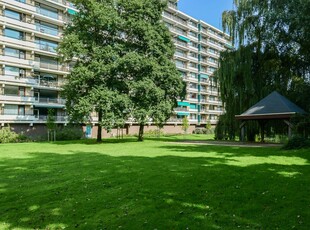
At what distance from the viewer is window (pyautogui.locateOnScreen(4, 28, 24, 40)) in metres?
41.7

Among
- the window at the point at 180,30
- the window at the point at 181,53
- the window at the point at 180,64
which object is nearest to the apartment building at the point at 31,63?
the window at the point at 180,64

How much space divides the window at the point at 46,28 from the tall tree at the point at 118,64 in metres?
15.2

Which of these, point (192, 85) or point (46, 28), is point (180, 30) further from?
point (46, 28)

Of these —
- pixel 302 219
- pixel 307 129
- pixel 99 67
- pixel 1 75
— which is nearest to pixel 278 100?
pixel 307 129

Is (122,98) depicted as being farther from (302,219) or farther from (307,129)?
(302,219)

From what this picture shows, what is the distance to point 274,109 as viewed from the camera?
81.3ft

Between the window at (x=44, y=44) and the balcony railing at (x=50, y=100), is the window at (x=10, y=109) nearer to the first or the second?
the balcony railing at (x=50, y=100)

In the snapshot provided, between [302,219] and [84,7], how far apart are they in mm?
32061

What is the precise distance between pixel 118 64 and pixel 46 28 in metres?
22.5

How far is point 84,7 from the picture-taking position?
3272 centimetres

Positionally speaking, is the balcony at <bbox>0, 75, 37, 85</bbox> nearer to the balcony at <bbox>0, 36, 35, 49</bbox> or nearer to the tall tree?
the balcony at <bbox>0, 36, 35, 49</bbox>

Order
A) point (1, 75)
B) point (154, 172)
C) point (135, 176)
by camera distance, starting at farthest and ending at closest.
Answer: point (1, 75) < point (154, 172) < point (135, 176)

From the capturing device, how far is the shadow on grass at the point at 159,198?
19.6 ft

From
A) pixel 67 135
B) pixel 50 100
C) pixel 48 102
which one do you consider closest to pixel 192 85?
pixel 50 100
